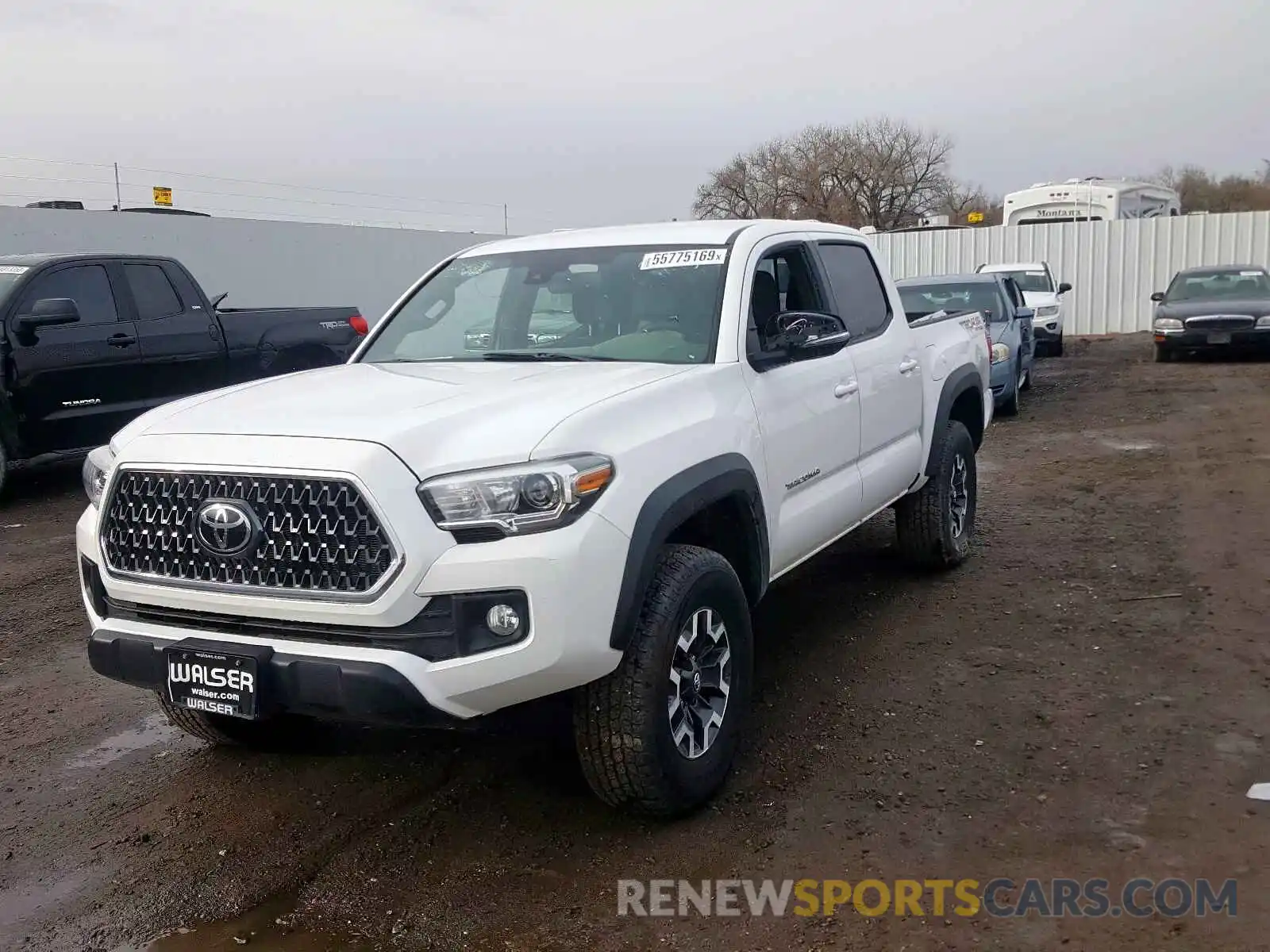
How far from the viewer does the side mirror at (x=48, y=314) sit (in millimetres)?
8203

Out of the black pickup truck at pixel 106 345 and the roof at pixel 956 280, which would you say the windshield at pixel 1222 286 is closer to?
the roof at pixel 956 280

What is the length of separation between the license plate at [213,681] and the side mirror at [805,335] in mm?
2218

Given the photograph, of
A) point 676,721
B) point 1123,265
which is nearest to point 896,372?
point 676,721

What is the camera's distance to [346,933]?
3109 mm

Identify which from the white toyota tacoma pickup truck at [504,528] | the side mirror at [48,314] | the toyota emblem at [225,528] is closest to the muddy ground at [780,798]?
the white toyota tacoma pickup truck at [504,528]

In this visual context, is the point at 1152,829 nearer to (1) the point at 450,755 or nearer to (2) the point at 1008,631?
(2) the point at 1008,631

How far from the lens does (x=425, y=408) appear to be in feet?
11.3

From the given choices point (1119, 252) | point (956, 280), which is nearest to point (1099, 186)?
point (1119, 252)

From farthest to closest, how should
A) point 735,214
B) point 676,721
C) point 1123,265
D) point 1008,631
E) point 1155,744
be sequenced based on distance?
point 735,214 < point 1123,265 < point 1008,631 < point 1155,744 < point 676,721

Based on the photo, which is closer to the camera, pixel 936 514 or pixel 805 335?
pixel 805 335

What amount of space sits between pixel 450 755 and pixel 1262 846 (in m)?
2.67

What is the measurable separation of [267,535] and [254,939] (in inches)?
43.2

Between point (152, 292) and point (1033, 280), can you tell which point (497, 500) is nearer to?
point (152, 292)

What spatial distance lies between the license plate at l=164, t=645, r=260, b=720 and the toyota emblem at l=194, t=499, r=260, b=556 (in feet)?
0.96
